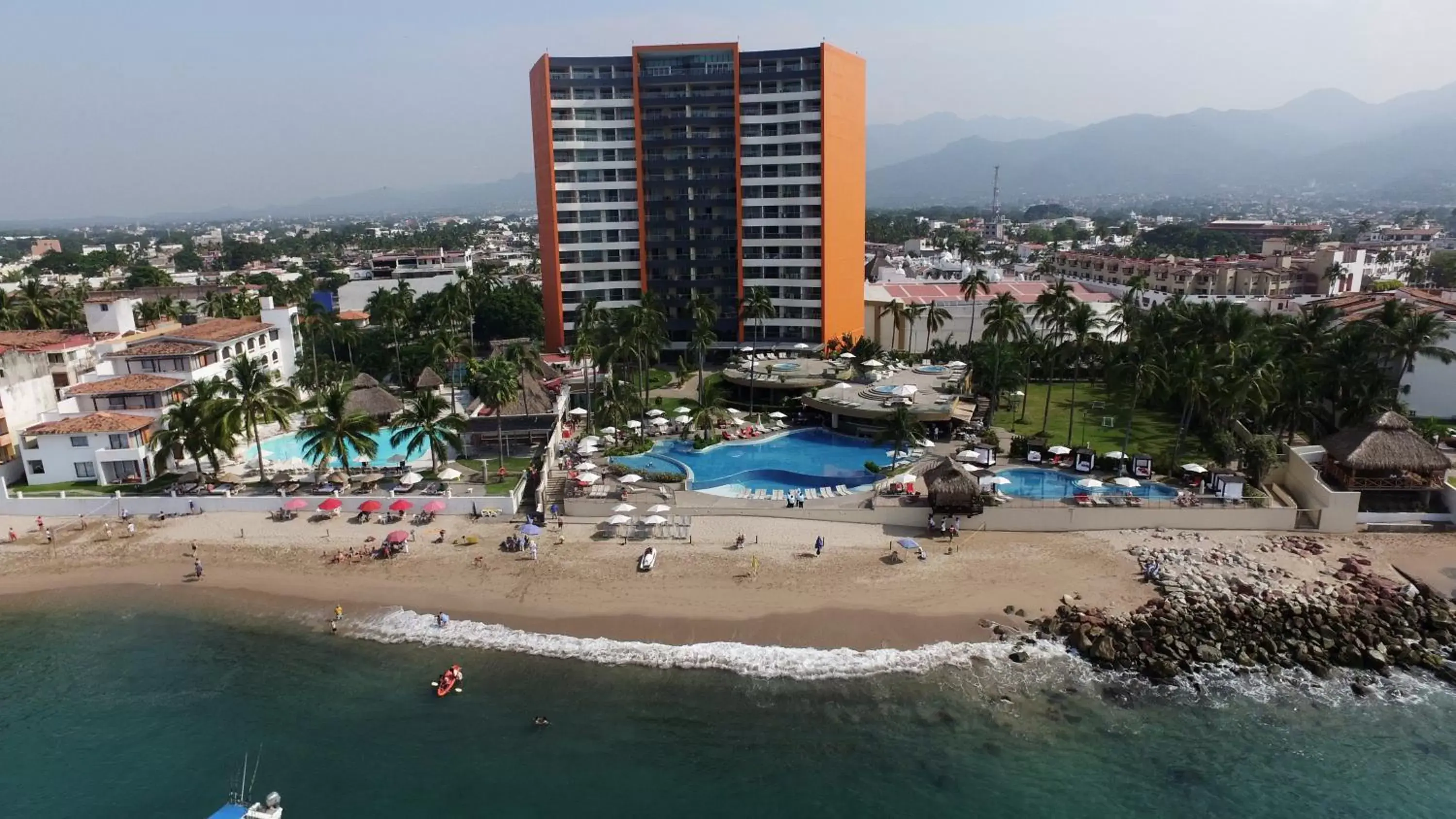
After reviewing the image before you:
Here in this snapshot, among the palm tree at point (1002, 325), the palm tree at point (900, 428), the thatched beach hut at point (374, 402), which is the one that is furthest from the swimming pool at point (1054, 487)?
the thatched beach hut at point (374, 402)

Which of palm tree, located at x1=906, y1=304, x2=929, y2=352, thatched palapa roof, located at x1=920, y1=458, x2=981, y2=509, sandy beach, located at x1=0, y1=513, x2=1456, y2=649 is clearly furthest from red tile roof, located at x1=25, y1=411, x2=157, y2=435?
palm tree, located at x1=906, y1=304, x2=929, y2=352

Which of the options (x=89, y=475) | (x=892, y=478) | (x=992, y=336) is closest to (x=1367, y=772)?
(x=892, y=478)

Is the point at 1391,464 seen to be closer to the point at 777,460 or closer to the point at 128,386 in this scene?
the point at 777,460

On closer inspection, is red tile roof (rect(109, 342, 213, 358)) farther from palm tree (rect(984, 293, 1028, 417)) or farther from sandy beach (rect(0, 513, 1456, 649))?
palm tree (rect(984, 293, 1028, 417))

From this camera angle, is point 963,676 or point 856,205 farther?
point 856,205

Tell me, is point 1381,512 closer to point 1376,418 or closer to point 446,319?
point 1376,418

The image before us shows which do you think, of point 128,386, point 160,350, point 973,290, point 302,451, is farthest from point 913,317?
point 128,386
